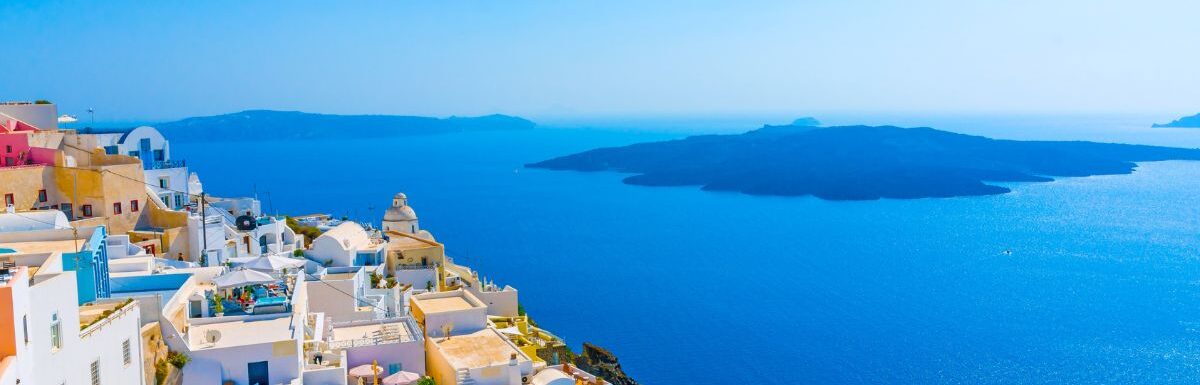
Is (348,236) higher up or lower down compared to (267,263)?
lower down

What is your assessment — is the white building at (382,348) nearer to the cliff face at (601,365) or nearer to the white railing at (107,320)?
the white railing at (107,320)

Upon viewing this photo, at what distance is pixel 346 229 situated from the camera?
3067 cm

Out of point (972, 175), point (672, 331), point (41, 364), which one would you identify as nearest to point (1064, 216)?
point (972, 175)

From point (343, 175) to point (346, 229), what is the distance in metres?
118

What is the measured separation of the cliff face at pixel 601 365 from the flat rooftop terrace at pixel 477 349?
845cm

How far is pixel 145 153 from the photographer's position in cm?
3100

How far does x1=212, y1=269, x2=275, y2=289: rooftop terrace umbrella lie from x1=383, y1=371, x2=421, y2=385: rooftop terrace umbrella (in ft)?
10.8

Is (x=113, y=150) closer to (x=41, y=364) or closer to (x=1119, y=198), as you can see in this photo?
(x=41, y=364)

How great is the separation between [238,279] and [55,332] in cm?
809

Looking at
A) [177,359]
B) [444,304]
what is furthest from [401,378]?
[444,304]

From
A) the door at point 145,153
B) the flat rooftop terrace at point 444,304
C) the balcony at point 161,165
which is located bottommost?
the flat rooftop terrace at point 444,304

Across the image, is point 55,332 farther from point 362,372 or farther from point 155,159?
point 155,159

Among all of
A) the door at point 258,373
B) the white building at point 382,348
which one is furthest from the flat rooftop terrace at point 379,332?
the door at point 258,373

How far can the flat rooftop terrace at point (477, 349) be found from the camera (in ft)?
65.4
